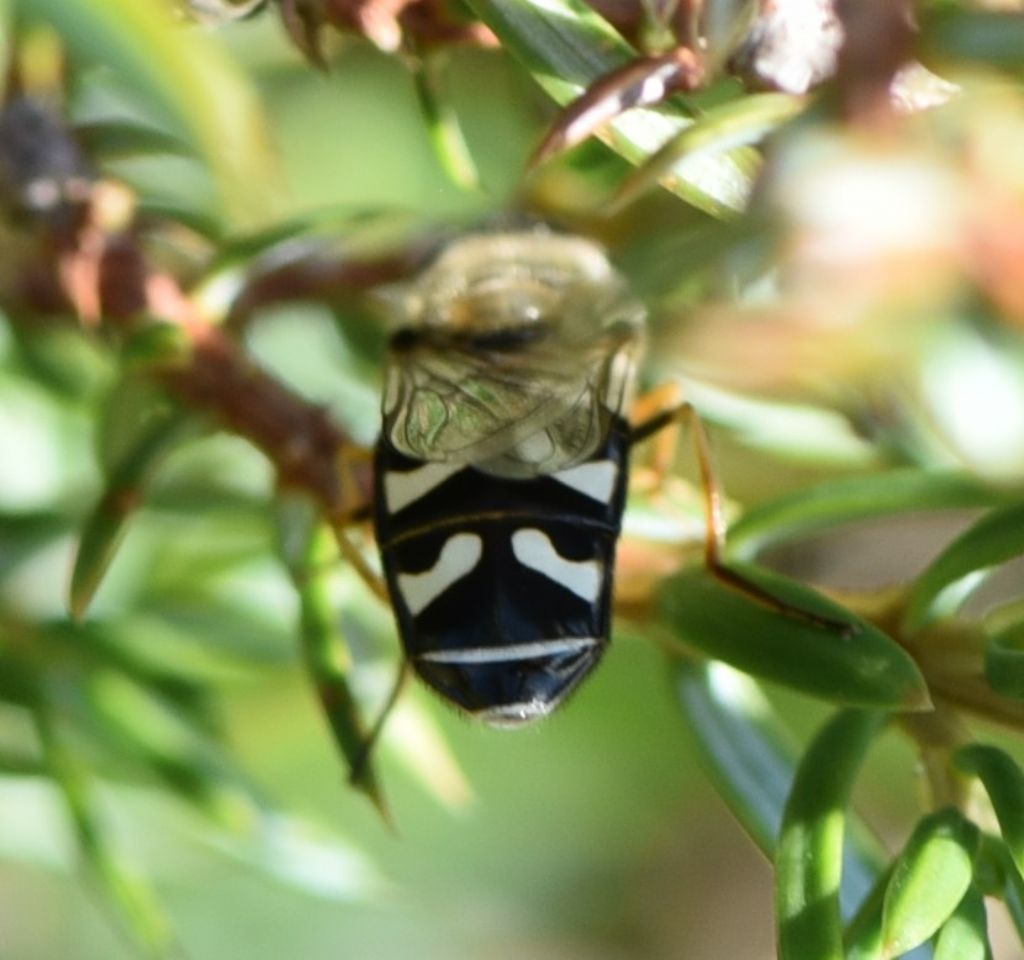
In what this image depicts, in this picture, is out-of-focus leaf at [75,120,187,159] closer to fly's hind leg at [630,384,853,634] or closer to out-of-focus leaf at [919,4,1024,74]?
fly's hind leg at [630,384,853,634]

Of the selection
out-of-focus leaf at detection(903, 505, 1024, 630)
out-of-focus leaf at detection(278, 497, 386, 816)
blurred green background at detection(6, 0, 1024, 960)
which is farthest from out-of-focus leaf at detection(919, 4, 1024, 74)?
out-of-focus leaf at detection(278, 497, 386, 816)

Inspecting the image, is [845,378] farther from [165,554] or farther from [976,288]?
[165,554]

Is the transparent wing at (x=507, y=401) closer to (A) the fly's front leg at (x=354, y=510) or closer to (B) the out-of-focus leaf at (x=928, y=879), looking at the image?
(A) the fly's front leg at (x=354, y=510)

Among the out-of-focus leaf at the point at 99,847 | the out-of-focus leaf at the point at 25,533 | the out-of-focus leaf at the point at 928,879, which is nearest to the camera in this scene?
the out-of-focus leaf at the point at 928,879

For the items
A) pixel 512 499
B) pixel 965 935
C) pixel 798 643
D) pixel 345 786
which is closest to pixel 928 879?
pixel 965 935

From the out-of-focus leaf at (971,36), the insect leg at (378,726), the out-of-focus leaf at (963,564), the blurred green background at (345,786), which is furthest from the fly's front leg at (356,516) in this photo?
the out-of-focus leaf at (971,36)

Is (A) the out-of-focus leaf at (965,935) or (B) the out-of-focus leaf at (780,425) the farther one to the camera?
(B) the out-of-focus leaf at (780,425)

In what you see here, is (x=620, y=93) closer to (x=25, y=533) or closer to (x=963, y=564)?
(x=963, y=564)

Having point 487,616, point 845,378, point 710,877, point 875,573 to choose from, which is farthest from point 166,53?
point 710,877
